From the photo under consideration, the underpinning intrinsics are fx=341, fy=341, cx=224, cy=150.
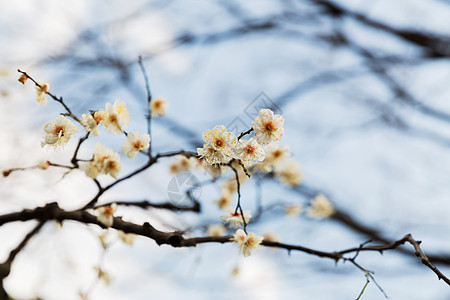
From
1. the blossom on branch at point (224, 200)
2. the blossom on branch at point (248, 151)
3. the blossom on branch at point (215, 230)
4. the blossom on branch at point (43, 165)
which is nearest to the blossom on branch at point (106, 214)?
the blossom on branch at point (43, 165)

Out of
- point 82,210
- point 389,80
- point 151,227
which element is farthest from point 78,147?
point 389,80

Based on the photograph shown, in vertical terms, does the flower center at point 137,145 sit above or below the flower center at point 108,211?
above

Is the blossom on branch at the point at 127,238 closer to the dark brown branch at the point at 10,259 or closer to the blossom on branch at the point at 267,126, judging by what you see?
the dark brown branch at the point at 10,259

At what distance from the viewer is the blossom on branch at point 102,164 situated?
1114mm

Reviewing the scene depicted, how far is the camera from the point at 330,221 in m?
4.48

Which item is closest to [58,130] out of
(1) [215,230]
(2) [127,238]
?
(2) [127,238]

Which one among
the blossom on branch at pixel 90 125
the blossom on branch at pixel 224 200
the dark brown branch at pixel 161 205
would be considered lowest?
the blossom on branch at pixel 224 200

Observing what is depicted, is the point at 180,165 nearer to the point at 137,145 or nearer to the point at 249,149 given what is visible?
the point at 137,145

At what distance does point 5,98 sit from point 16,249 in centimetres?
115

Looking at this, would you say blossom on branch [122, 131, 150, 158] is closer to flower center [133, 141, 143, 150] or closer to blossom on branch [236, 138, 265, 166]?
flower center [133, 141, 143, 150]

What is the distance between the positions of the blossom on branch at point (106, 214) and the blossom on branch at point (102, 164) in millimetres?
117

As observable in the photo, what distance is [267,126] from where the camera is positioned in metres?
1.01

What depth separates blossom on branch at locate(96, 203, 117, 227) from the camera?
40.8 inches

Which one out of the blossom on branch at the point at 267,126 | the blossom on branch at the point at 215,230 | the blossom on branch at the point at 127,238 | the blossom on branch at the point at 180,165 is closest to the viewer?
the blossom on branch at the point at 267,126
